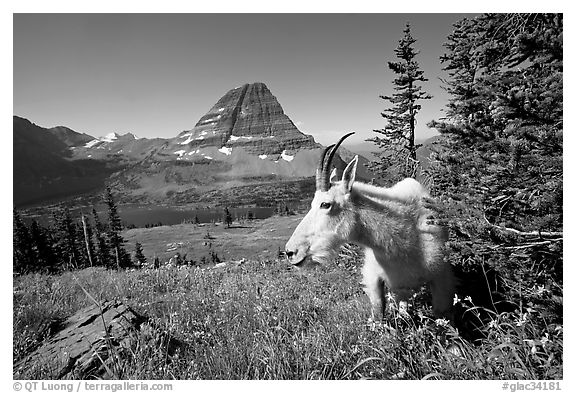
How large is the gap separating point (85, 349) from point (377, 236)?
3990 millimetres

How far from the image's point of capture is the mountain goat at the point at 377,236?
421cm

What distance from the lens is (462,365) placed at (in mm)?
2725

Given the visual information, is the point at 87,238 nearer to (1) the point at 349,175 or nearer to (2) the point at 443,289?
(1) the point at 349,175

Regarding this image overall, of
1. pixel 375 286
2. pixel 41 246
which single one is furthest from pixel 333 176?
pixel 41 246

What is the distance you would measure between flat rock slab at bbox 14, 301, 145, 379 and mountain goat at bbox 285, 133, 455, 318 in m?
2.29

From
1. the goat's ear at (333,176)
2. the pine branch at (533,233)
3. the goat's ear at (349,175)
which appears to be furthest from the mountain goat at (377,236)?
the pine branch at (533,233)

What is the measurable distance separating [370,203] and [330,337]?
2050mm

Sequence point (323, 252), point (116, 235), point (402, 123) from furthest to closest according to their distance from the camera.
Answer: point (116, 235), point (402, 123), point (323, 252)

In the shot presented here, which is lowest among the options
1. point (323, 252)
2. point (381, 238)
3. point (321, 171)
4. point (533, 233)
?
point (323, 252)

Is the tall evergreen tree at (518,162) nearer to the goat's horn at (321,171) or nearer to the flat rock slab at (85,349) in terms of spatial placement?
the goat's horn at (321,171)

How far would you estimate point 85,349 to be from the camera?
3.18 m
